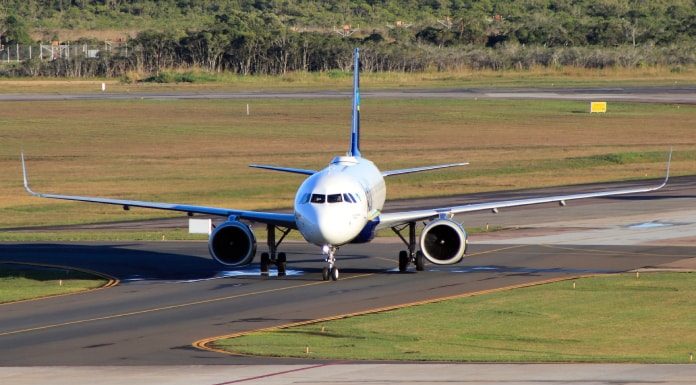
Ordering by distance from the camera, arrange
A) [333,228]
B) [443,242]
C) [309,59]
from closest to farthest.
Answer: [333,228], [443,242], [309,59]

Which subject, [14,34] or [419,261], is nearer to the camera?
[419,261]

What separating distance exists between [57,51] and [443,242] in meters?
143

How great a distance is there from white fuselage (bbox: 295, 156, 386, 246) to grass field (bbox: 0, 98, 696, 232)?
2467cm

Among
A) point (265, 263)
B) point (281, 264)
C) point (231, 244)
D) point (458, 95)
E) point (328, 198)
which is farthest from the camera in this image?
point (458, 95)

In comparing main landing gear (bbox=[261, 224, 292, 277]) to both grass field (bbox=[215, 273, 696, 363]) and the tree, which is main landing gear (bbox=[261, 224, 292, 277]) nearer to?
grass field (bbox=[215, 273, 696, 363])

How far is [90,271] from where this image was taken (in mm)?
44719

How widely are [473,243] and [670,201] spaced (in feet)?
52.6

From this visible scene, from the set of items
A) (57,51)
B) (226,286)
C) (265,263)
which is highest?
(57,51)

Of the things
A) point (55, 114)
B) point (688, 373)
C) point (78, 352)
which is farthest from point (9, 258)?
point (55, 114)

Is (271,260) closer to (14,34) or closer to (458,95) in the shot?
(458,95)

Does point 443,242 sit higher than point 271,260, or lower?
higher

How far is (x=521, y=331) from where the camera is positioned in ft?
105

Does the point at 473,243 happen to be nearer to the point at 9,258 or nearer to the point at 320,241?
the point at 320,241

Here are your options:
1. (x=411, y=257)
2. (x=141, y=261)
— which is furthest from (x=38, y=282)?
(x=411, y=257)
